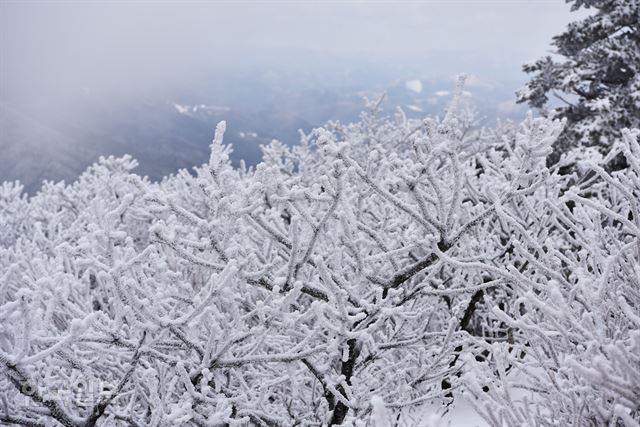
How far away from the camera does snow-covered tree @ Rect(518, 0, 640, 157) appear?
39.5 ft

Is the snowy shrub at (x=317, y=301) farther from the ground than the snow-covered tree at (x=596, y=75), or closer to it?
closer to it

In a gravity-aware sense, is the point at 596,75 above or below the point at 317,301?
above

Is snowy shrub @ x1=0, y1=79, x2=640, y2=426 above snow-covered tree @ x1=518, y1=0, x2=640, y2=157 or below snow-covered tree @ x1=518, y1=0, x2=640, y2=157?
below

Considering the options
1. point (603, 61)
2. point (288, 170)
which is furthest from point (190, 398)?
point (603, 61)

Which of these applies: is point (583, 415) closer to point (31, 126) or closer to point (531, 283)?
point (531, 283)

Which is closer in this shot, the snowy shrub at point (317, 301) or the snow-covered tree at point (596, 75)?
the snowy shrub at point (317, 301)

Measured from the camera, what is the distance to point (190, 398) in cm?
309

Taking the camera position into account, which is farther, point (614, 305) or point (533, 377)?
point (533, 377)

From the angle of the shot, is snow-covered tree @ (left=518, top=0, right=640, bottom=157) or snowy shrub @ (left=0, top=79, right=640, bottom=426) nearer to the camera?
snowy shrub @ (left=0, top=79, right=640, bottom=426)

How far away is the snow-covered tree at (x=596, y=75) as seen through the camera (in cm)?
1205

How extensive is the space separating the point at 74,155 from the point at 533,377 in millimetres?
204367

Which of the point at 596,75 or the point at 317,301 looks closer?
the point at 317,301

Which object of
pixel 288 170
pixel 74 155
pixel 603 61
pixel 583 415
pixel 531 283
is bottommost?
pixel 74 155

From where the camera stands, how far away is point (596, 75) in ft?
44.1
